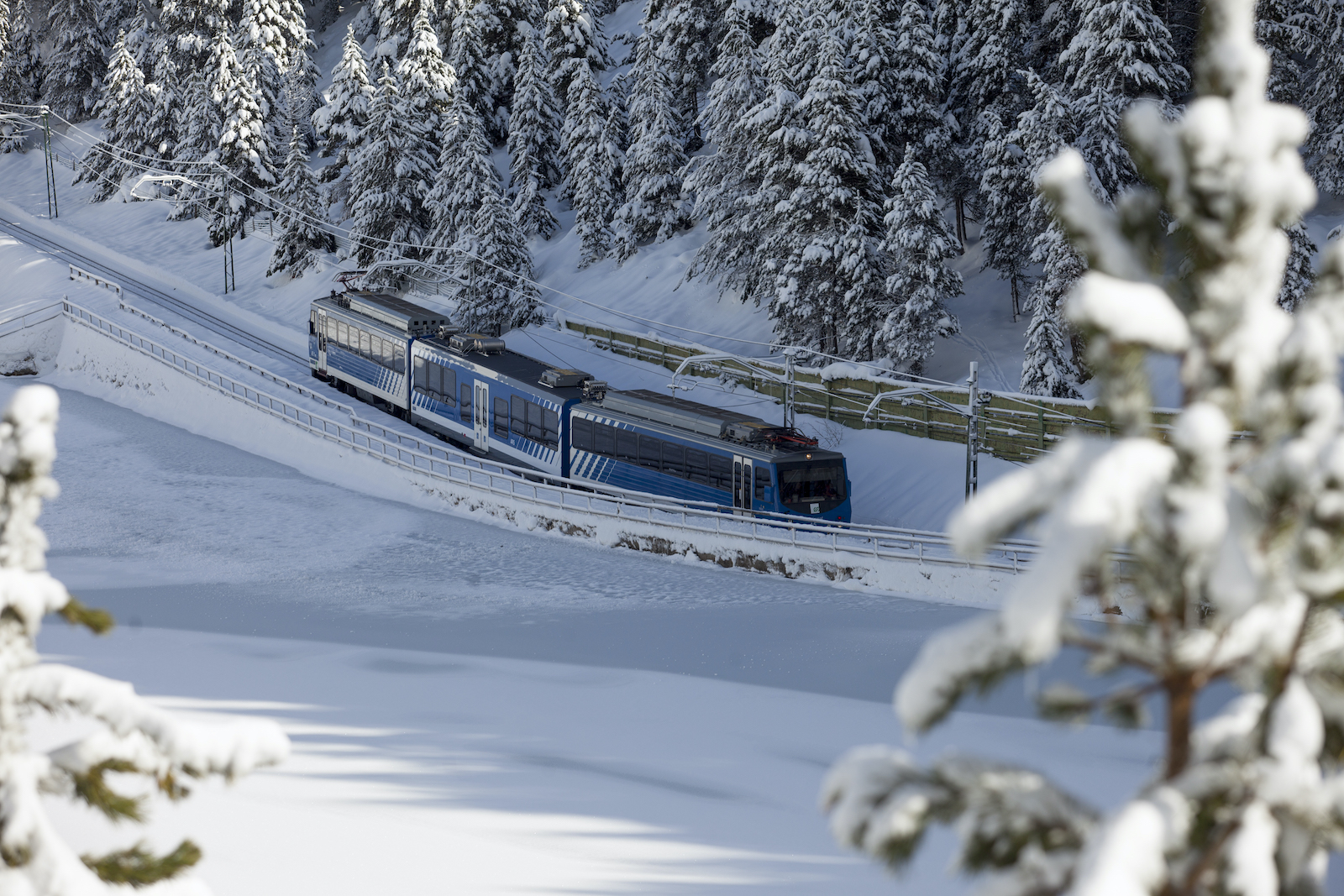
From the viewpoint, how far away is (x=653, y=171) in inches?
2191

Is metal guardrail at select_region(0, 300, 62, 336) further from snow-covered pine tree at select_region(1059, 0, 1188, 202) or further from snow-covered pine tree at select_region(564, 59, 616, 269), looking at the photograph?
snow-covered pine tree at select_region(1059, 0, 1188, 202)

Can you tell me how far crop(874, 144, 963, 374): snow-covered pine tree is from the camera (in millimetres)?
39656

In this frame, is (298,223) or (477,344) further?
(298,223)

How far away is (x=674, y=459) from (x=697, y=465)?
760 millimetres

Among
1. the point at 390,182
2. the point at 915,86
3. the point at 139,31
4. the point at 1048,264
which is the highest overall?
the point at 139,31

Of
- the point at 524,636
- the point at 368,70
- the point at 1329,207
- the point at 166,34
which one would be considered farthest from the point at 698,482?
the point at 166,34

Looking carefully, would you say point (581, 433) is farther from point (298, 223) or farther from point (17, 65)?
point (17, 65)

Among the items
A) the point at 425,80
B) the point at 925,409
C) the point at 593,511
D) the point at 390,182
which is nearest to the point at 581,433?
the point at 593,511

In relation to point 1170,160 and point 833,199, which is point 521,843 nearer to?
point 1170,160

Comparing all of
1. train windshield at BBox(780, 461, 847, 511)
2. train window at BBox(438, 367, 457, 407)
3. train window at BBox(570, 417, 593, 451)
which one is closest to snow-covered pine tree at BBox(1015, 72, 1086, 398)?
train windshield at BBox(780, 461, 847, 511)

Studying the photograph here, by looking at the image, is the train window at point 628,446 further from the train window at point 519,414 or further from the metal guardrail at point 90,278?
the metal guardrail at point 90,278

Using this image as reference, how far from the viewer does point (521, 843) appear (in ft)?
52.4

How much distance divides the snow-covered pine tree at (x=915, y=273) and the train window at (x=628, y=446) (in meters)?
10.0

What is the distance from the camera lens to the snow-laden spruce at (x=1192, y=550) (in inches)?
161
